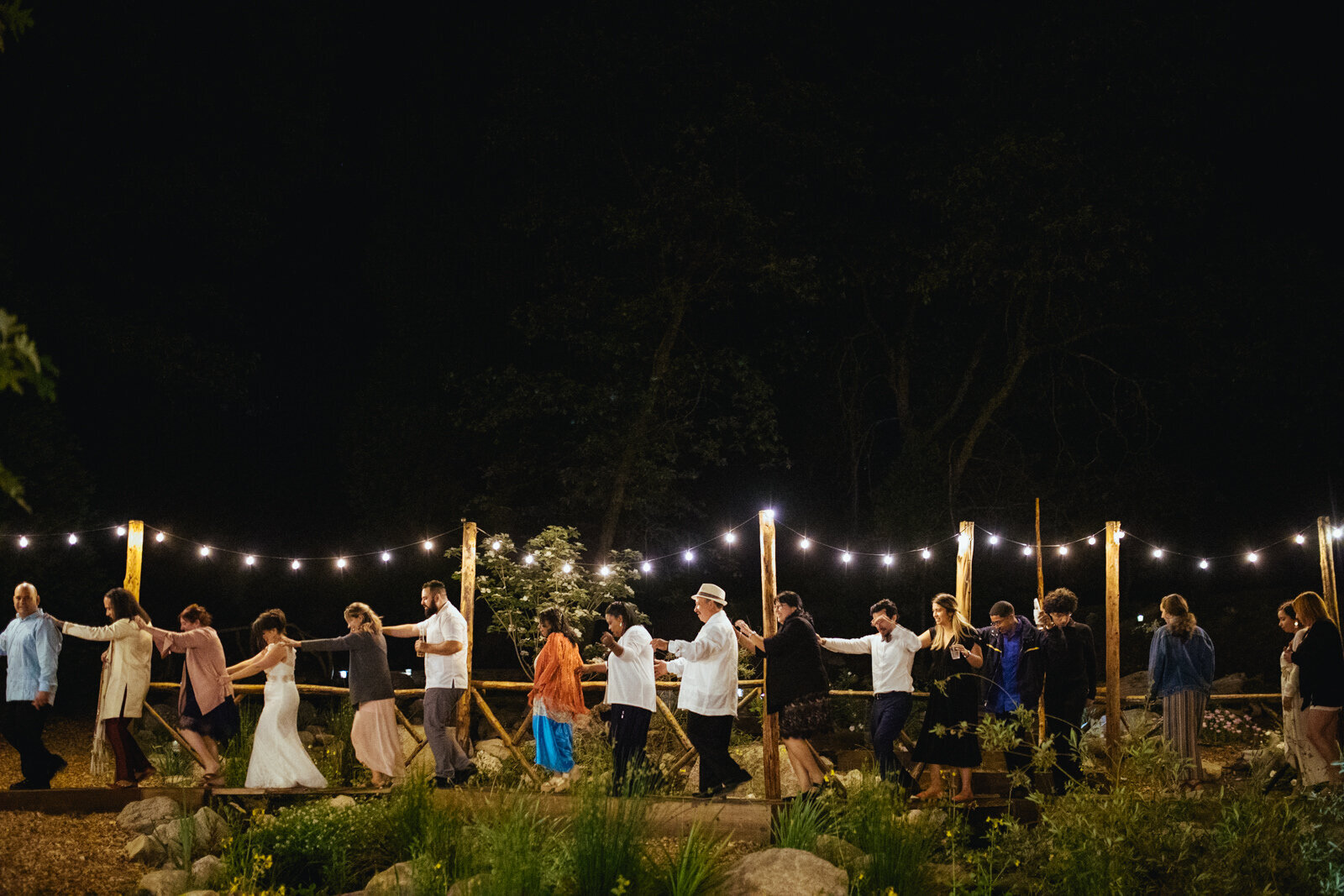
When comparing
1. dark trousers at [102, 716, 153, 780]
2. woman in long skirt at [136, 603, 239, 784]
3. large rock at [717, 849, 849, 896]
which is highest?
woman in long skirt at [136, 603, 239, 784]

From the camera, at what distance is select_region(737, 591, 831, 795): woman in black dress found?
7656 mm

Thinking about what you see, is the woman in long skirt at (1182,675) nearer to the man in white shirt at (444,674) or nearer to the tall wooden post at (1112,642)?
the tall wooden post at (1112,642)

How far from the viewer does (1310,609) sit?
8.02 meters

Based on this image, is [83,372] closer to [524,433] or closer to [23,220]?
[23,220]

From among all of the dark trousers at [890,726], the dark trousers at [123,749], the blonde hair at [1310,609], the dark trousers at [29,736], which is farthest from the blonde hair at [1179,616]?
the dark trousers at [29,736]

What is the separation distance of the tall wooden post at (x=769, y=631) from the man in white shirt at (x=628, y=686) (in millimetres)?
876

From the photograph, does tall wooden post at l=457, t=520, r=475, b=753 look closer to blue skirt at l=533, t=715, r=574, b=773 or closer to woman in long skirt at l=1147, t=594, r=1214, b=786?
blue skirt at l=533, t=715, r=574, b=773

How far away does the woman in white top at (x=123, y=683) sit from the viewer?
26.8 feet

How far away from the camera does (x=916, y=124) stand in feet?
60.0

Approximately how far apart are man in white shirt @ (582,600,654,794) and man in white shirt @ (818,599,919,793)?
1335mm

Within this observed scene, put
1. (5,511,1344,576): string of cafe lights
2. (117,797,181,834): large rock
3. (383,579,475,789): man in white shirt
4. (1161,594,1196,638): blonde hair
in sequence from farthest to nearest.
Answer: (5,511,1344,576): string of cafe lights, (1161,594,1196,638): blonde hair, (383,579,475,789): man in white shirt, (117,797,181,834): large rock

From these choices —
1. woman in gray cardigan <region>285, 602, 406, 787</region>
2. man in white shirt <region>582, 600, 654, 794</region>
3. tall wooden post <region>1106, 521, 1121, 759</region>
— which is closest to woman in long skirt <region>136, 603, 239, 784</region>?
woman in gray cardigan <region>285, 602, 406, 787</region>

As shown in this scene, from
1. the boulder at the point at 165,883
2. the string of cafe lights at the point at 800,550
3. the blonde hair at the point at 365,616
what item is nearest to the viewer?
the boulder at the point at 165,883

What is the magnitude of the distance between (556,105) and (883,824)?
1329cm
